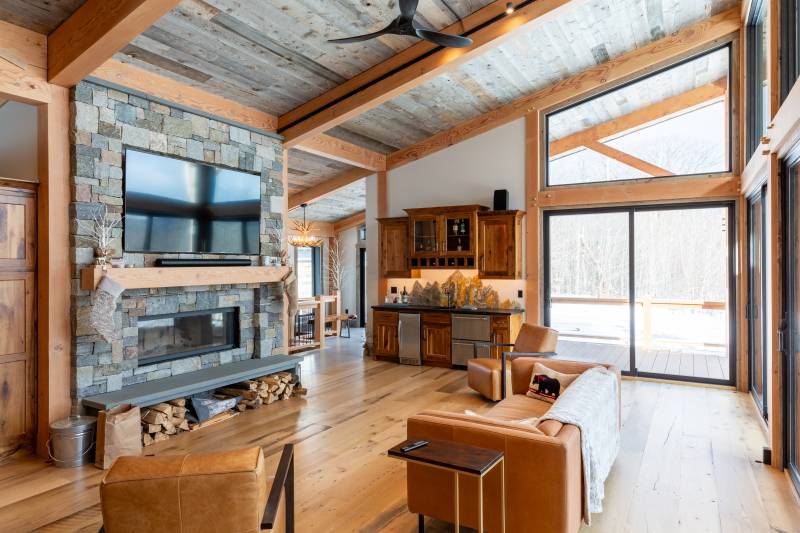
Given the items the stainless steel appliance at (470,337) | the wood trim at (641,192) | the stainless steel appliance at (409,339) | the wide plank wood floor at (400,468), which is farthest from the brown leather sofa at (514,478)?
the wood trim at (641,192)

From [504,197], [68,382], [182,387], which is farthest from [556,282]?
[68,382]

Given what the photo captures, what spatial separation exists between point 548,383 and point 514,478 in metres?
1.85

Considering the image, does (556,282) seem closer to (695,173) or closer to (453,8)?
(695,173)

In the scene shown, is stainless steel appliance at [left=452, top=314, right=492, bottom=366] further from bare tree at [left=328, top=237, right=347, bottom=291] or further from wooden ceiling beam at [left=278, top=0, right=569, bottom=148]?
bare tree at [left=328, top=237, right=347, bottom=291]

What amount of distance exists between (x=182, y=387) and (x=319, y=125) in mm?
3393

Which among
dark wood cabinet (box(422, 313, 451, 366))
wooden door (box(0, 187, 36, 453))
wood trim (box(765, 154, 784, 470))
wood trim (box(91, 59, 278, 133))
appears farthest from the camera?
dark wood cabinet (box(422, 313, 451, 366))

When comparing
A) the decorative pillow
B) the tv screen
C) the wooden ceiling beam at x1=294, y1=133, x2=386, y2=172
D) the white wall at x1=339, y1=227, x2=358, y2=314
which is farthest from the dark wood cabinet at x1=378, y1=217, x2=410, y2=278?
the white wall at x1=339, y1=227, x2=358, y2=314

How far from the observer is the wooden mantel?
4.26 metres

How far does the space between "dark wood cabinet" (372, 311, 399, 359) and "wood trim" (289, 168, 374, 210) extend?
101 inches

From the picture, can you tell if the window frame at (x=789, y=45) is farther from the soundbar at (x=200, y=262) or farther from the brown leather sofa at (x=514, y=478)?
the soundbar at (x=200, y=262)

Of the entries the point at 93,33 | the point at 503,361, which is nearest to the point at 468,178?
the point at 503,361

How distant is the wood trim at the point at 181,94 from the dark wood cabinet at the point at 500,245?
3.42 meters

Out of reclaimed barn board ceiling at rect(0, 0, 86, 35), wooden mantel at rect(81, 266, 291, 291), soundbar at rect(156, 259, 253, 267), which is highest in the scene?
reclaimed barn board ceiling at rect(0, 0, 86, 35)

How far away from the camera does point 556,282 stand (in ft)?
24.5
